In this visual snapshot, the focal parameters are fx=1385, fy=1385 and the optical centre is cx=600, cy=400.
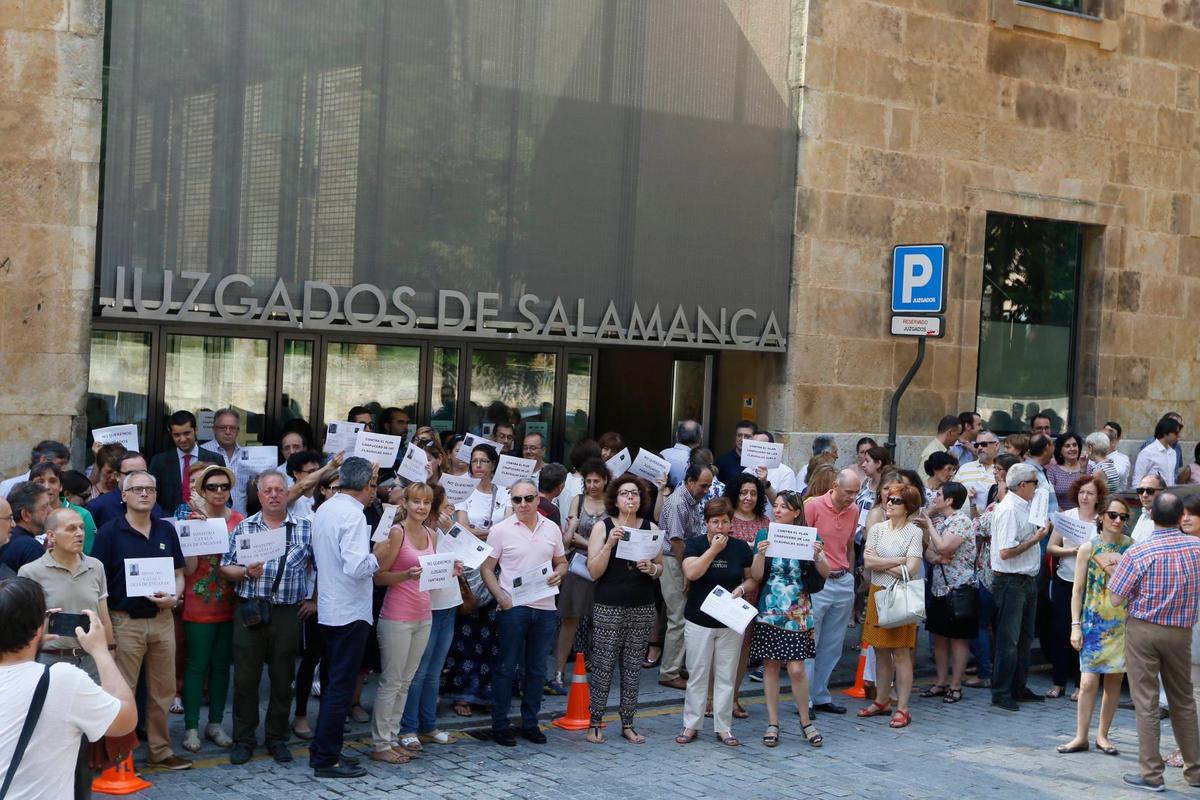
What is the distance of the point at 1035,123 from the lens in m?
17.2

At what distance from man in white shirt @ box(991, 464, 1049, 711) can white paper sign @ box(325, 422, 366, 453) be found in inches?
203

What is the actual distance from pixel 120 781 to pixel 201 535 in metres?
1.47

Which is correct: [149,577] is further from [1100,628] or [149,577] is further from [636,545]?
[1100,628]

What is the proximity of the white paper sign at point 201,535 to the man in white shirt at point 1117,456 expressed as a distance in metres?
10.3

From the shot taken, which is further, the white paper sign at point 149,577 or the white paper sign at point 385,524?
the white paper sign at point 385,524

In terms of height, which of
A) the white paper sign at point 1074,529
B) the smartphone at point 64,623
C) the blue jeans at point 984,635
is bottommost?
the blue jeans at point 984,635

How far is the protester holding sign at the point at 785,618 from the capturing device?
9.66 m

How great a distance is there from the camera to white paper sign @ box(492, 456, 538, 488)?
11.0 meters

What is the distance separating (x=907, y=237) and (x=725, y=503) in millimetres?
7722

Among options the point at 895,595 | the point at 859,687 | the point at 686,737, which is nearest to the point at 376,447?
the point at 686,737

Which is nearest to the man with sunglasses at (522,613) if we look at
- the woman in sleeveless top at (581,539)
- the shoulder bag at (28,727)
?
the woman in sleeveless top at (581,539)

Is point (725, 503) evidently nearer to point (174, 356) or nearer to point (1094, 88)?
point (174, 356)

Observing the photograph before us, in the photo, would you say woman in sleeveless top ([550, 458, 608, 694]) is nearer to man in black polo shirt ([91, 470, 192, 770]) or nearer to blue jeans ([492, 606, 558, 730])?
blue jeans ([492, 606, 558, 730])

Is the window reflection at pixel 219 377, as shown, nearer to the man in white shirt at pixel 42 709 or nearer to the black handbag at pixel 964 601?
the black handbag at pixel 964 601
